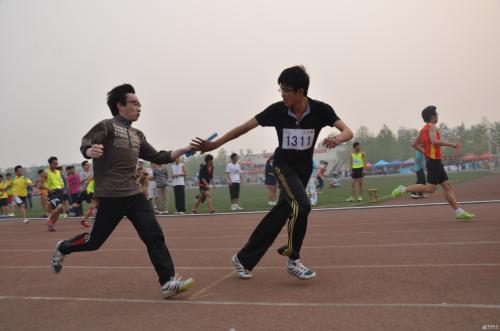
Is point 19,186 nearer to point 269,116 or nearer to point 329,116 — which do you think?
point 269,116

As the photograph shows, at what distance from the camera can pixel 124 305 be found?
409cm

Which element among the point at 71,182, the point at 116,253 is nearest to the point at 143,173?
the point at 71,182

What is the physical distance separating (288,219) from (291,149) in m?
0.75

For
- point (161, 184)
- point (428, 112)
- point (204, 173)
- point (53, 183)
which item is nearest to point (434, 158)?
point (428, 112)

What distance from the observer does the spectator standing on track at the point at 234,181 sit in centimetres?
1616

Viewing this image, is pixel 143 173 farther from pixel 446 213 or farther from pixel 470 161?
pixel 470 161

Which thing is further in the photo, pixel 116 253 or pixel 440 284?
pixel 116 253

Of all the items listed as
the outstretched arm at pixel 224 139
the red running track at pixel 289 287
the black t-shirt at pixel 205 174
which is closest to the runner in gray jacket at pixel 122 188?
the outstretched arm at pixel 224 139

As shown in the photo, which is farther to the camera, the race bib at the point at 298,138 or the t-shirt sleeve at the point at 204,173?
the t-shirt sleeve at the point at 204,173

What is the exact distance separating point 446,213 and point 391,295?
6.55 metres

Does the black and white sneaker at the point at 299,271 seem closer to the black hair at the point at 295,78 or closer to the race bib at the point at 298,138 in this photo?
the race bib at the point at 298,138

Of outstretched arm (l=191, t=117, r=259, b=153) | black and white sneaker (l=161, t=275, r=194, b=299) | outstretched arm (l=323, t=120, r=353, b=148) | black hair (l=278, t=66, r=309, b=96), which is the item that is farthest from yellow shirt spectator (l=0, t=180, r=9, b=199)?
outstretched arm (l=323, t=120, r=353, b=148)

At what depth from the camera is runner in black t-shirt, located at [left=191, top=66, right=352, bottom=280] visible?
4465 mm

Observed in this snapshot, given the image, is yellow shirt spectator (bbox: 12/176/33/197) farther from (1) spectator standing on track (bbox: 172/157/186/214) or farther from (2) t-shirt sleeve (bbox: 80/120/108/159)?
(2) t-shirt sleeve (bbox: 80/120/108/159)
